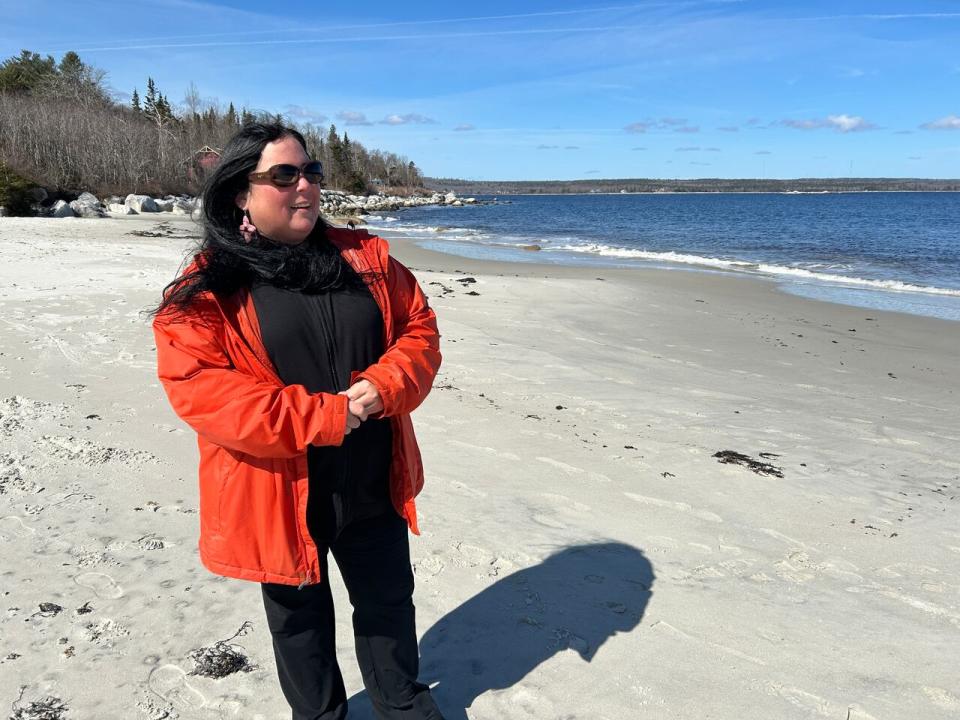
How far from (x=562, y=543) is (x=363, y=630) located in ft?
5.67

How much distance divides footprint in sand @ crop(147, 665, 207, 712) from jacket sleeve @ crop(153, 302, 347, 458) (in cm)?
124

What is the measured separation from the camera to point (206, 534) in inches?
81.4

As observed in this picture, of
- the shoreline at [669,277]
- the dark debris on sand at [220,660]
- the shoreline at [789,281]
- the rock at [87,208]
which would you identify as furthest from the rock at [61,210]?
the dark debris on sand at [220,660]

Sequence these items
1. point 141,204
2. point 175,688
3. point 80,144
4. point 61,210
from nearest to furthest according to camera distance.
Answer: point 175,688, point 61,210, point 141,204, point 80,144

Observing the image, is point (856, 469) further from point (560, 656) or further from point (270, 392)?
point (270, 392)

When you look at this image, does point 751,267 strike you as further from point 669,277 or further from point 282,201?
point 282,201

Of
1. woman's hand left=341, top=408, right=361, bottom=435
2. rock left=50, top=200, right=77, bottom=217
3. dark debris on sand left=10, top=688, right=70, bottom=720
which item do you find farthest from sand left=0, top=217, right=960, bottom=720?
rock left=50, top=200, right=77, bottom=217

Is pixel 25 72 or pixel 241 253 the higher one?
pixel 25 72

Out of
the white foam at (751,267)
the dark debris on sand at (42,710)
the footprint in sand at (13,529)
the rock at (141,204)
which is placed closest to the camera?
the dark debris on sand at (42,710)

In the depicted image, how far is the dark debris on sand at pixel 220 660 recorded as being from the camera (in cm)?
271

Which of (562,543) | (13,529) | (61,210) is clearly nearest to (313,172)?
(562,543)

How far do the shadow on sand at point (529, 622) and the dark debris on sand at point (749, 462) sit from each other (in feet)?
5.40

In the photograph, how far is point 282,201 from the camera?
2.02 metres

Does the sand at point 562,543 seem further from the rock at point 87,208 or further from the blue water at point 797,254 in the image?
the rock at point 87,208
